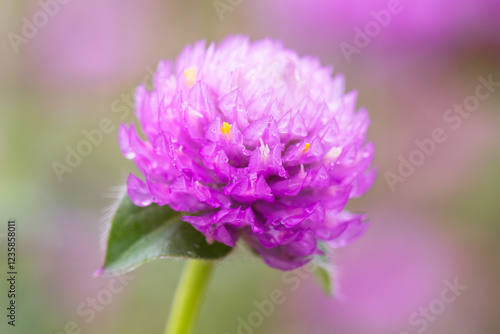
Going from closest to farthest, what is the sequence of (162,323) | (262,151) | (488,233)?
1. (262,151)
2. (488,233)
3. (162,323)

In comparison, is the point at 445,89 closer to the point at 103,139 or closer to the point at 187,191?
the point at 103,139

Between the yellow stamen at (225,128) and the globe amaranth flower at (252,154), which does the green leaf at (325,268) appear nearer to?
the globe amaranth flower at (252,154)

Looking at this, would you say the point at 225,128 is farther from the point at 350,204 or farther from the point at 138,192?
the point at 350,204

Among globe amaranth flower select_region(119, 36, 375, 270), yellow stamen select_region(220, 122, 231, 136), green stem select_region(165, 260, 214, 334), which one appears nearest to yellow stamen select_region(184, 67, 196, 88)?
globe amaranth flower select_region(119, 36, 375, 270)

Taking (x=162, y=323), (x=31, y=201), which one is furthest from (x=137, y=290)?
(x=31, y=201)

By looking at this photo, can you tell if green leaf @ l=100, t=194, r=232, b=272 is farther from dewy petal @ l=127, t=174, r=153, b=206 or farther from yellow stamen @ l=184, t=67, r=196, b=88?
yellow stamen @ l=184, t=67, r=196, b=88

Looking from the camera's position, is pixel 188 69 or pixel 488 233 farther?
pixel 488 233

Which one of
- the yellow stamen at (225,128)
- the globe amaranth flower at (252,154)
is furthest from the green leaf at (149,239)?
the yellow stamen at (225,128)

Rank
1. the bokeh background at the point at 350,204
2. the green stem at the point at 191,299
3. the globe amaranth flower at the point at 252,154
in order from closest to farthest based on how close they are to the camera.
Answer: the globe amaranth flower at the point at 252,154
the green stem at the point at 191,299
the bokeh background at the point at 350,204
